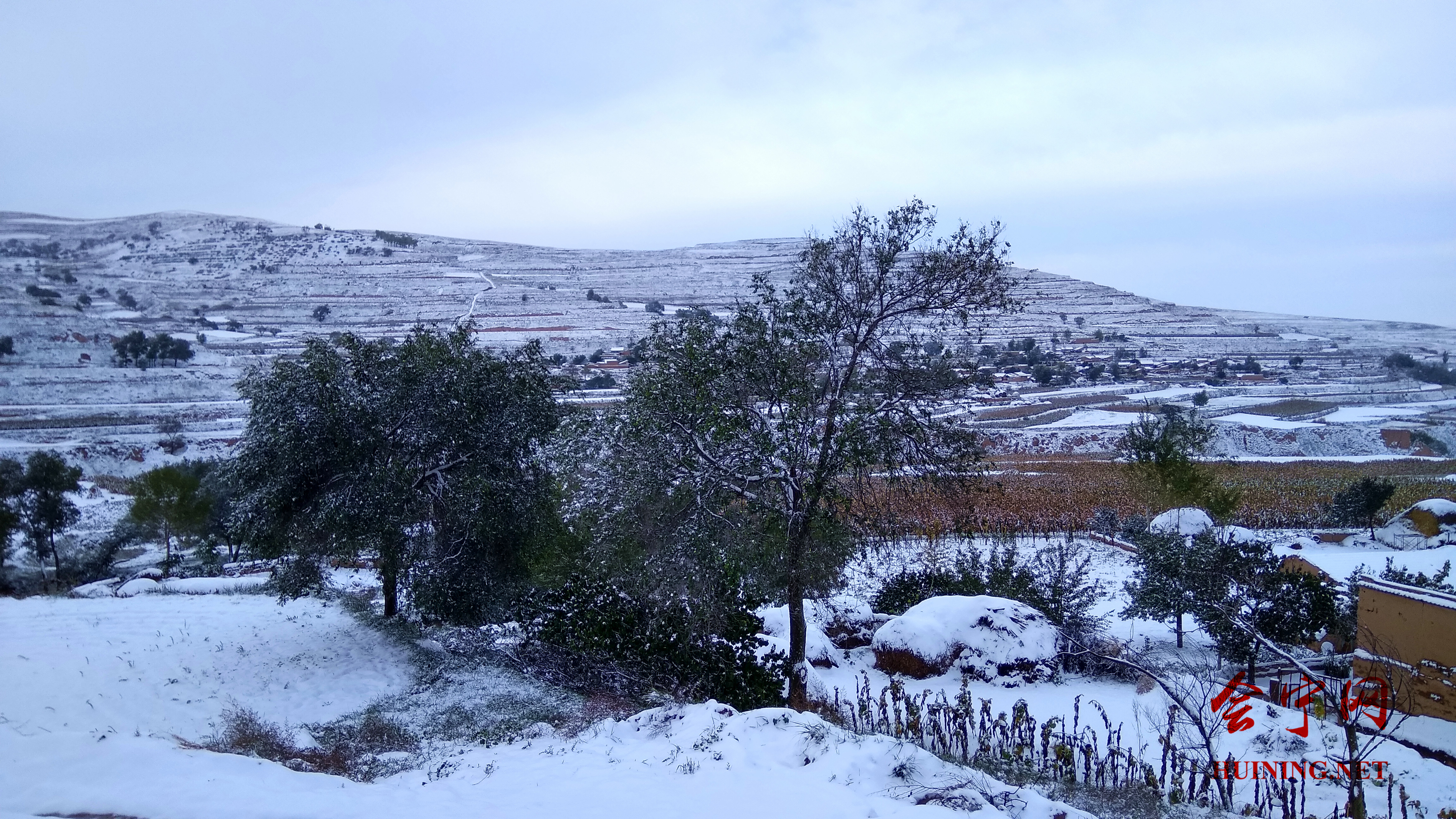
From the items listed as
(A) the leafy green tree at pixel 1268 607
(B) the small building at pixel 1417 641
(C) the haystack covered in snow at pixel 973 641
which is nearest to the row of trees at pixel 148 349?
(C) the haystack covered in snow at pixel 973 641

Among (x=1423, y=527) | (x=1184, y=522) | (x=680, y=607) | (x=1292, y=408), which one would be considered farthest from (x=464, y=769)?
(x=1292, y=408)

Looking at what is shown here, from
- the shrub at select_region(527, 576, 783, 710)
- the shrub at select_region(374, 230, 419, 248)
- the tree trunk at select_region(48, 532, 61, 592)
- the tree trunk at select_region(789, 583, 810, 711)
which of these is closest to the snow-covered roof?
the tree trunk at select_region(789, 583, 810, 711)

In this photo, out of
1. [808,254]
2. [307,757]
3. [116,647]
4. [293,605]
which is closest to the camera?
[307,757]

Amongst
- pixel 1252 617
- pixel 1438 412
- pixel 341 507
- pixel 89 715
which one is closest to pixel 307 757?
pixel 89 715

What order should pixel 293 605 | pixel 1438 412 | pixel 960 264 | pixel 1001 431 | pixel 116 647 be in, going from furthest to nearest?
pixel 1001 431, pixel 1438 412, pixel 293 605, pixel 116 647, pixel 960 264

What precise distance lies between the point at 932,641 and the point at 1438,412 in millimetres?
44997

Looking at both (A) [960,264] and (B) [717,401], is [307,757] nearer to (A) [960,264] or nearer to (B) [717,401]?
(B) [717,401]

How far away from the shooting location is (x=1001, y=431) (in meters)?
46.5

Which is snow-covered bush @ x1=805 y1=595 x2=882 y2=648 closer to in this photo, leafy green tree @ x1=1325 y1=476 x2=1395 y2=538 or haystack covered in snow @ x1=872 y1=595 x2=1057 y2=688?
haystack covered in snow @ x1=872 y1=595 x2=1057 y2=688

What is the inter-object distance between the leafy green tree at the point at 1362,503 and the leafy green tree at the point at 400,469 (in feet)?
81.5

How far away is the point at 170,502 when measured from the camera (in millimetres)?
20578

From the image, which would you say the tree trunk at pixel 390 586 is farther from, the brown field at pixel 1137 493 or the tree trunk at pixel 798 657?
the brown field at pixel 1137 493

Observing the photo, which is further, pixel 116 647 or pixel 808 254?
pixel 116 647

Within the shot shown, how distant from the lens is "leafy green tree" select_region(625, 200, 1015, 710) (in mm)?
9312
